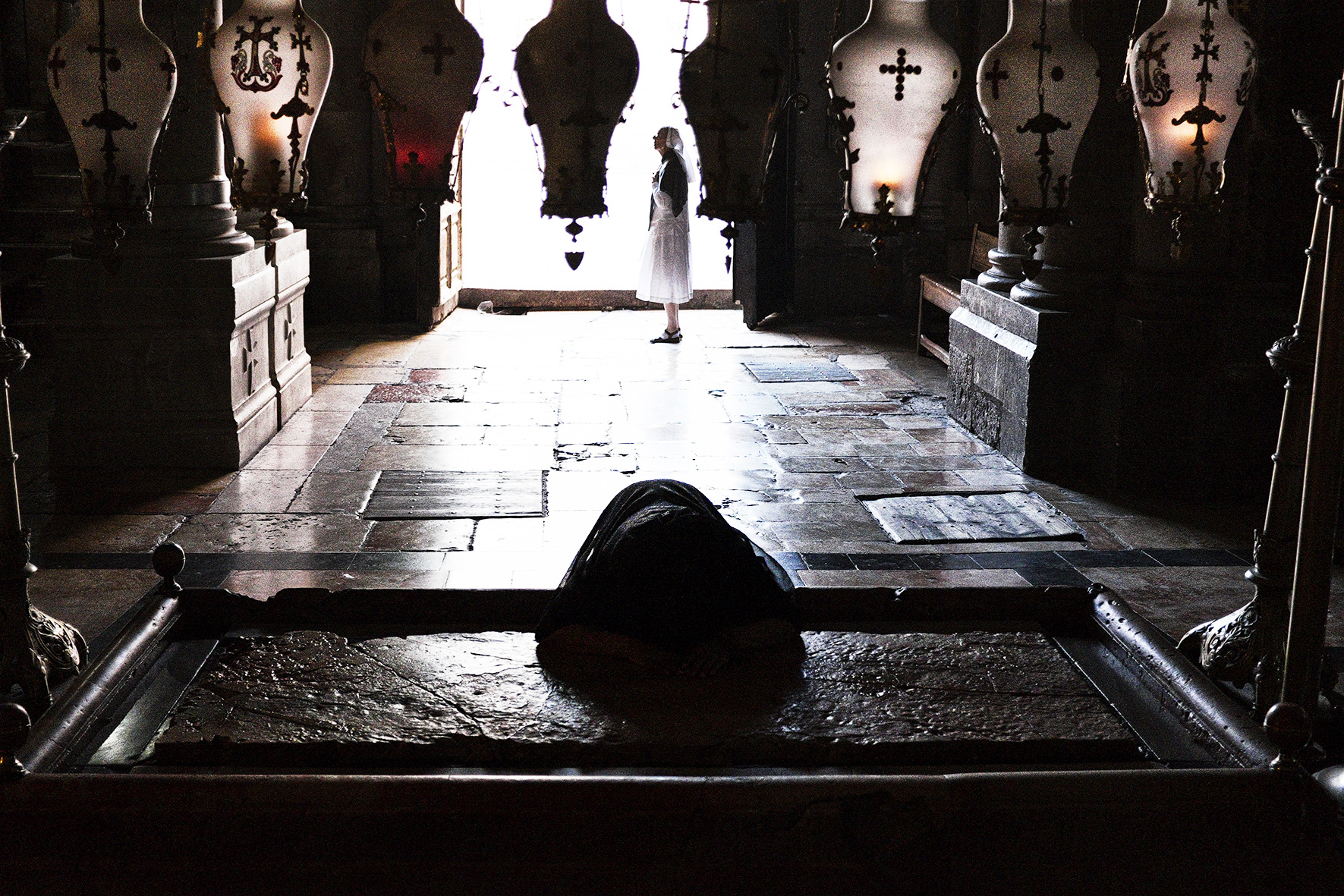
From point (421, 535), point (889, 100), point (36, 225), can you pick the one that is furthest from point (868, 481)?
point (36, 225)

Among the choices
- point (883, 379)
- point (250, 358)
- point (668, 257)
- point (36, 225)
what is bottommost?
point (883, 379)

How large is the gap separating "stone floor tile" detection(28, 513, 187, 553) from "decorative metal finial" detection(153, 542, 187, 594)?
1882mm

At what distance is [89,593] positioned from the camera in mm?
5582

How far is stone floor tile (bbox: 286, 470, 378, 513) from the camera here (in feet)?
23.0

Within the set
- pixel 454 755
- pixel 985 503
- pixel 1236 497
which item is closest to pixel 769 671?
pixel 454 755

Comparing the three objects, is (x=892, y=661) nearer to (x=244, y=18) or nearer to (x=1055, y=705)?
(x=1055, y=705)

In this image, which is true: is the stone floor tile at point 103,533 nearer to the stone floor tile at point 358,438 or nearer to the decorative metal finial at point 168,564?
the stone floor tile at point 358,438

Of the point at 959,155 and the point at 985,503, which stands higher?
the point at 959,155

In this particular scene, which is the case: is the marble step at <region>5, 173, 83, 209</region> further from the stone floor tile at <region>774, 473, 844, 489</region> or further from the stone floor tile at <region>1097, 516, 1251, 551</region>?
the stone floor tile at <region>1097, 516, 1251, 551</region>

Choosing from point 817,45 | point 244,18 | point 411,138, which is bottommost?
point 411,138

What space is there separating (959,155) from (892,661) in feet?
33.8

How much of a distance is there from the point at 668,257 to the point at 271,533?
6.93 m

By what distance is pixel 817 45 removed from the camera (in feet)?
44.6

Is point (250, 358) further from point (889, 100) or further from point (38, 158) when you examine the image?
point (889, 100)
